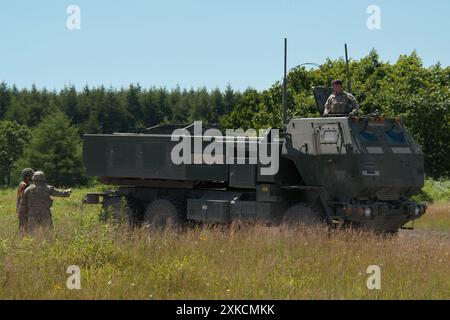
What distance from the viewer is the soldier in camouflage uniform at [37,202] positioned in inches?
540

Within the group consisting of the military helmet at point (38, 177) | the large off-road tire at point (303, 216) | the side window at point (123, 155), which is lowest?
the large off-road tire at point (303, 216)

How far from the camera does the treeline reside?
36.2m

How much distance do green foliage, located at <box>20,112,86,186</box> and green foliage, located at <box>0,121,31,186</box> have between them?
936cm

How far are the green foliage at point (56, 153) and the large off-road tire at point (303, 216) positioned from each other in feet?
168

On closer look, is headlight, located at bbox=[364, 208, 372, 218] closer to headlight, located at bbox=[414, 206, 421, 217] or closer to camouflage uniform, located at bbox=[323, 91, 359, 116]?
headlight, located at bbox=[414, 206, 421, 217]

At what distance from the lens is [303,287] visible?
378 inches

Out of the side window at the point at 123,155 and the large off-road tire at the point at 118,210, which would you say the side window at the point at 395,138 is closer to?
the side window at the point at 123,155

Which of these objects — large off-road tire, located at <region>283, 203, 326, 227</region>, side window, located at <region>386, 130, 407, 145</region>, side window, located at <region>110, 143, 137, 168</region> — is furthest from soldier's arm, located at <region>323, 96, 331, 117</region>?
side window, located at <region>110, 143, 137, 168</region>

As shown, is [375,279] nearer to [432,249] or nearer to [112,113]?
[432,249]

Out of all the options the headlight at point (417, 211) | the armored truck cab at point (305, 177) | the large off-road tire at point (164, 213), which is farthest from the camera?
the large off-road tire at point (164, 213)

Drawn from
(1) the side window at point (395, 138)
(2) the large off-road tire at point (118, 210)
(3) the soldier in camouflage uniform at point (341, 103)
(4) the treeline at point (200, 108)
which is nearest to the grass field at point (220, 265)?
(1) the side window at point (395, 138)

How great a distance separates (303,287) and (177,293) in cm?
154

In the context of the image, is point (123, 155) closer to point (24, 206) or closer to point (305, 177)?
point (24, 206)
